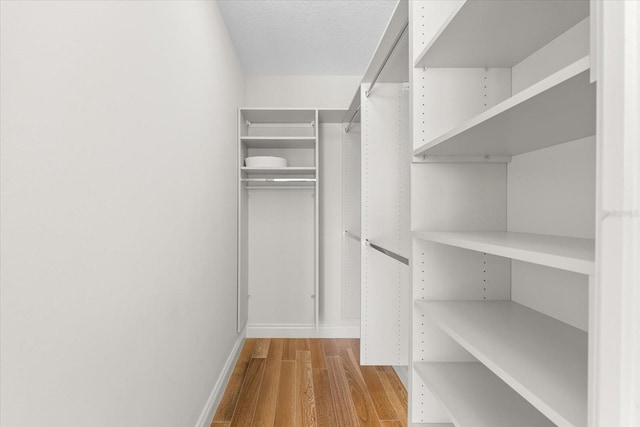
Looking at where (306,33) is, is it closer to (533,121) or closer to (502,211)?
(502,211)

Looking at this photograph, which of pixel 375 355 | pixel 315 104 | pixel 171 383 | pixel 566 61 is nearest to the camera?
pixel 566 61

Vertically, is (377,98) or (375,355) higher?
(377,98)

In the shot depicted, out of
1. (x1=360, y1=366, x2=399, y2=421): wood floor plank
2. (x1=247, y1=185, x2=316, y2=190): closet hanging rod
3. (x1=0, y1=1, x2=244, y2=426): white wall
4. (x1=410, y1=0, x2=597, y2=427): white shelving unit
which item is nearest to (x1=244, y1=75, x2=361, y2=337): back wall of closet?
(x1=247, y1=185, x2=316, y2=190): closet hanging rod

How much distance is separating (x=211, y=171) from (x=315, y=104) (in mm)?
1467

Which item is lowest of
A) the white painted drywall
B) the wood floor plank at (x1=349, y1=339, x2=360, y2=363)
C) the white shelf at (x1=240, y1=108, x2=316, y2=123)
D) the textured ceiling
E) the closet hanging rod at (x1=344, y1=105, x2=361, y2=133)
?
the wood floor plank at (x1=349, y1=339, x2=360, y2=363)

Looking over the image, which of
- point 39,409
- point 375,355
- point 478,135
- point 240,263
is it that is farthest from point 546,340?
point 240,263

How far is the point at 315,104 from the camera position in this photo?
322cm

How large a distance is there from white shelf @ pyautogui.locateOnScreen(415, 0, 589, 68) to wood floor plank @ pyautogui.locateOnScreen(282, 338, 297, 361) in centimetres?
229

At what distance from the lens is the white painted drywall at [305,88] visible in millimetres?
3209

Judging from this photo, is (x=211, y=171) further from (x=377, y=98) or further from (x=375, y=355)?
(x=375, y=355)

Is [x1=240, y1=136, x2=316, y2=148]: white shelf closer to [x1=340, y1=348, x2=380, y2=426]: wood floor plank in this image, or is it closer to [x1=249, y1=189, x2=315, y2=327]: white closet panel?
[x1=249, y1=189, x2=315, y2=327]: white closet panel

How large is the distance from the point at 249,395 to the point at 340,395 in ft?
1.78

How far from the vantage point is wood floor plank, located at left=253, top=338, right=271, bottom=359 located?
2.84 m

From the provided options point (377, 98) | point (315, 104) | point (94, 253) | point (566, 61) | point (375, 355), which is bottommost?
point (375, 355)
